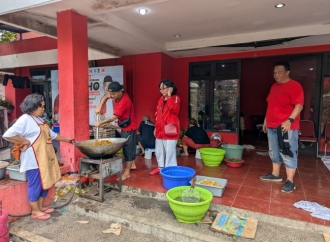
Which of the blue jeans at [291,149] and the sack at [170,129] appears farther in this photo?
the sack at [170,129]

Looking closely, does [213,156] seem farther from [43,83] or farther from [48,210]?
[43,83]

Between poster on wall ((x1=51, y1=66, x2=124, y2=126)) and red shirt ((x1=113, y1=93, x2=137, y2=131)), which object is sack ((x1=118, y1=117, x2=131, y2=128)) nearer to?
red shirt ((x1=113, y1=93, x2=137, y2=131))

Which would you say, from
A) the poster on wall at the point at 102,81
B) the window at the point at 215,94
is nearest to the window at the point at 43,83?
the poster on wall at the point at 102,81

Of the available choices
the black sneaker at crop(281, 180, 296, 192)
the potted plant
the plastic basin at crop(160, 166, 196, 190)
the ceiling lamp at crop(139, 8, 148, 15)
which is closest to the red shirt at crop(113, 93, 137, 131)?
the plastic basin at crop(160, 166, 196, 190)

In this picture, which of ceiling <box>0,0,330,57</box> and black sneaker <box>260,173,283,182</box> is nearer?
ceiling <box>0,0,330,57</box>

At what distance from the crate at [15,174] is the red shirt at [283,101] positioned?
3499 mm

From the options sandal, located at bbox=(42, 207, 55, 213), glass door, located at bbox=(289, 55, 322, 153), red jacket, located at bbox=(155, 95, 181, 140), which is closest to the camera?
sandal, located at bbox=(42, 207, 55, 213)

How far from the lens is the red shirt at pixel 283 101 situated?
9.90ft

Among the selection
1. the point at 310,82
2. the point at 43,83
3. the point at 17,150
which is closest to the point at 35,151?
the point at 17,150

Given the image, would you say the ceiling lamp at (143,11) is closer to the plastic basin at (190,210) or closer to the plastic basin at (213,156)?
the plastic basin at (213,156)

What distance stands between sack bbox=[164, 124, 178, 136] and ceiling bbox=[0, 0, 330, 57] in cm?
177

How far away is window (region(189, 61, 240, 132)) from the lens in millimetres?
5969

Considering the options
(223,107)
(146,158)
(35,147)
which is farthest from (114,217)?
(223,107)

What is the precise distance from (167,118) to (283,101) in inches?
66.8
